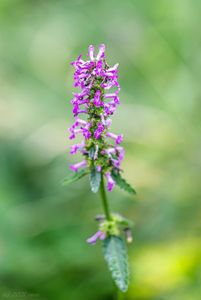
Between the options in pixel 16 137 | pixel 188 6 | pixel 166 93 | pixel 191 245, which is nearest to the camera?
pixel 191 245

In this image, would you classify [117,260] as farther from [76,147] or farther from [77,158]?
[77,158]

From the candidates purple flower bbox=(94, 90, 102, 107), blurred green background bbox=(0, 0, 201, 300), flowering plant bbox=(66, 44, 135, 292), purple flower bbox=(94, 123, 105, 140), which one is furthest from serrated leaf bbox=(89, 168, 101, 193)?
blurred green background bbox=(0, 0, 201, 300)

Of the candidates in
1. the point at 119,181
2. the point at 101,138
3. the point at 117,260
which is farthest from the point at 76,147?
the point at 117,260

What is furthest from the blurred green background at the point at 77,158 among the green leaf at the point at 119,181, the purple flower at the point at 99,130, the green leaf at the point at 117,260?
the purple flower at the point at 99,130

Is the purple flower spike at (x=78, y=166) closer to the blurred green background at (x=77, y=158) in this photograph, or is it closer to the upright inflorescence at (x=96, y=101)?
the upright inflorescence at (x=96, y=101)

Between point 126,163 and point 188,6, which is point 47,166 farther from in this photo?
point 188,6

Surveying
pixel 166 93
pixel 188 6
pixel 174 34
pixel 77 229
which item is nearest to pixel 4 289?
pixel 77 229

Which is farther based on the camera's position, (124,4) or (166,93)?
(124,4)

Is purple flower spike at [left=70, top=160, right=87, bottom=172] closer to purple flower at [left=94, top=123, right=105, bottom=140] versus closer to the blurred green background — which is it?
purple flower at [left=94, top=123, right=105, bottom=140]
